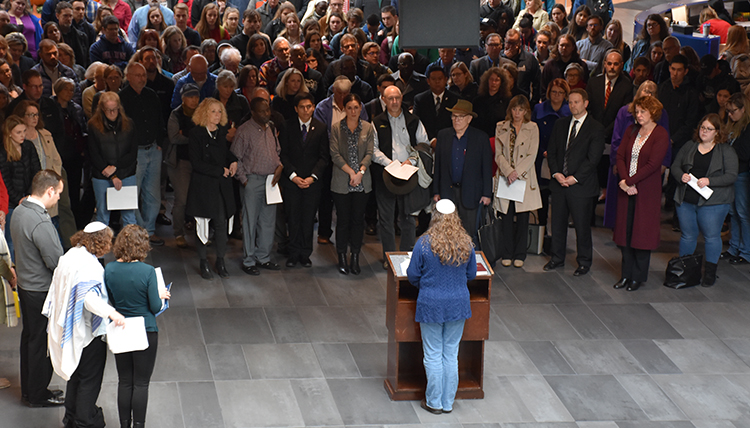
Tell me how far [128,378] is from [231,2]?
9.52m

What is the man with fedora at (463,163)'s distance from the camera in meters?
7.92

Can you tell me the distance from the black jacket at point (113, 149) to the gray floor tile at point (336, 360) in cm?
269

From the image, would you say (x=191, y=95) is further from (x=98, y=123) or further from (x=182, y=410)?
(x=182, y=410)

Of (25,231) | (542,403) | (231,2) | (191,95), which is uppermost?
(231,2)

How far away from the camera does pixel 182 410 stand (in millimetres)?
5660

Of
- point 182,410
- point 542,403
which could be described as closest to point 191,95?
point 182,410

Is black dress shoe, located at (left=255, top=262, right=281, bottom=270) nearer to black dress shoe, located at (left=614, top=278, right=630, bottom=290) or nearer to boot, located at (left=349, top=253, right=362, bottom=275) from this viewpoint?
boot, located at (left=349, top=253, right=362, bottom=275)

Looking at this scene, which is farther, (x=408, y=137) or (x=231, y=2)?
(x=231, y=2)

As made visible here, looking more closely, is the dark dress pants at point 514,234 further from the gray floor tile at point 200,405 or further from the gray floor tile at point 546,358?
the gray floor tile at point 200,405

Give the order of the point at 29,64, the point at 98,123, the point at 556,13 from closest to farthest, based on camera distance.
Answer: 1. the point at 98,123
2. the point at 29,64
3. the point at 556,13

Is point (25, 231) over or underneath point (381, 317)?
over

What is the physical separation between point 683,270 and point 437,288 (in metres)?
Answer: 3.61

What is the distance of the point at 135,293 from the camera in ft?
16.0

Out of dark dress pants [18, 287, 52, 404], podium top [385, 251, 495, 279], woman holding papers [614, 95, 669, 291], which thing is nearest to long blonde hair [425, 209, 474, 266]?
podium top [385, 251, 495, 279]
